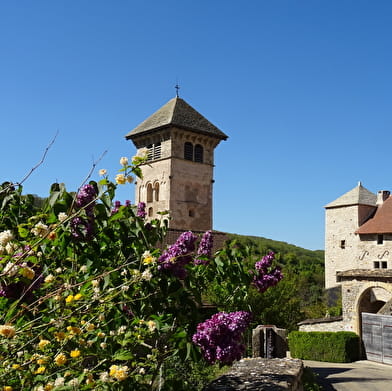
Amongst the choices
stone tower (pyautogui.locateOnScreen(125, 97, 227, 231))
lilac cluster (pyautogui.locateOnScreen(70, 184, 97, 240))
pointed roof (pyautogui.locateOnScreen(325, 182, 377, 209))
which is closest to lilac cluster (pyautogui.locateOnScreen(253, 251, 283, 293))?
lilac cluster (pyautogui.locateOnScreen(70, 184, 97, 240))

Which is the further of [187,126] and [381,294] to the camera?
[187,126]

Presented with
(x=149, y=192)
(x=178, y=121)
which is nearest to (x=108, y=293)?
(x=178, y=121)

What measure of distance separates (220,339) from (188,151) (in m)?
34.2

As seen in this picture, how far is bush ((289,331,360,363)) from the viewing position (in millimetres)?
18172

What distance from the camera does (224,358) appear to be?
148 inches

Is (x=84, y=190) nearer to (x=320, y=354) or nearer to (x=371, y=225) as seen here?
(x=320, y=354)

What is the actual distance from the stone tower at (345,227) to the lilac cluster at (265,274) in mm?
31226

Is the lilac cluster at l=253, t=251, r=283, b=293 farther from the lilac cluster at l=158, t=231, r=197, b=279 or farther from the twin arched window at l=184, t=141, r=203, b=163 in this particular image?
the twin arched window at l=184, t=141, r=203, b=163

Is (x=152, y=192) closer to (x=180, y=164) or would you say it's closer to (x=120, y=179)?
(x=180, y=164)

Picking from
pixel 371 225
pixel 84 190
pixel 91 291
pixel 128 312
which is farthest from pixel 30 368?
pixel 371 225

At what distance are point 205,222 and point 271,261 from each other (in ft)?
107

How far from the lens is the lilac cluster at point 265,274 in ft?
16.0

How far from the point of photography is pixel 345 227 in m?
36.2

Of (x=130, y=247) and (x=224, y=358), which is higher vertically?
(x=130, y=247)
